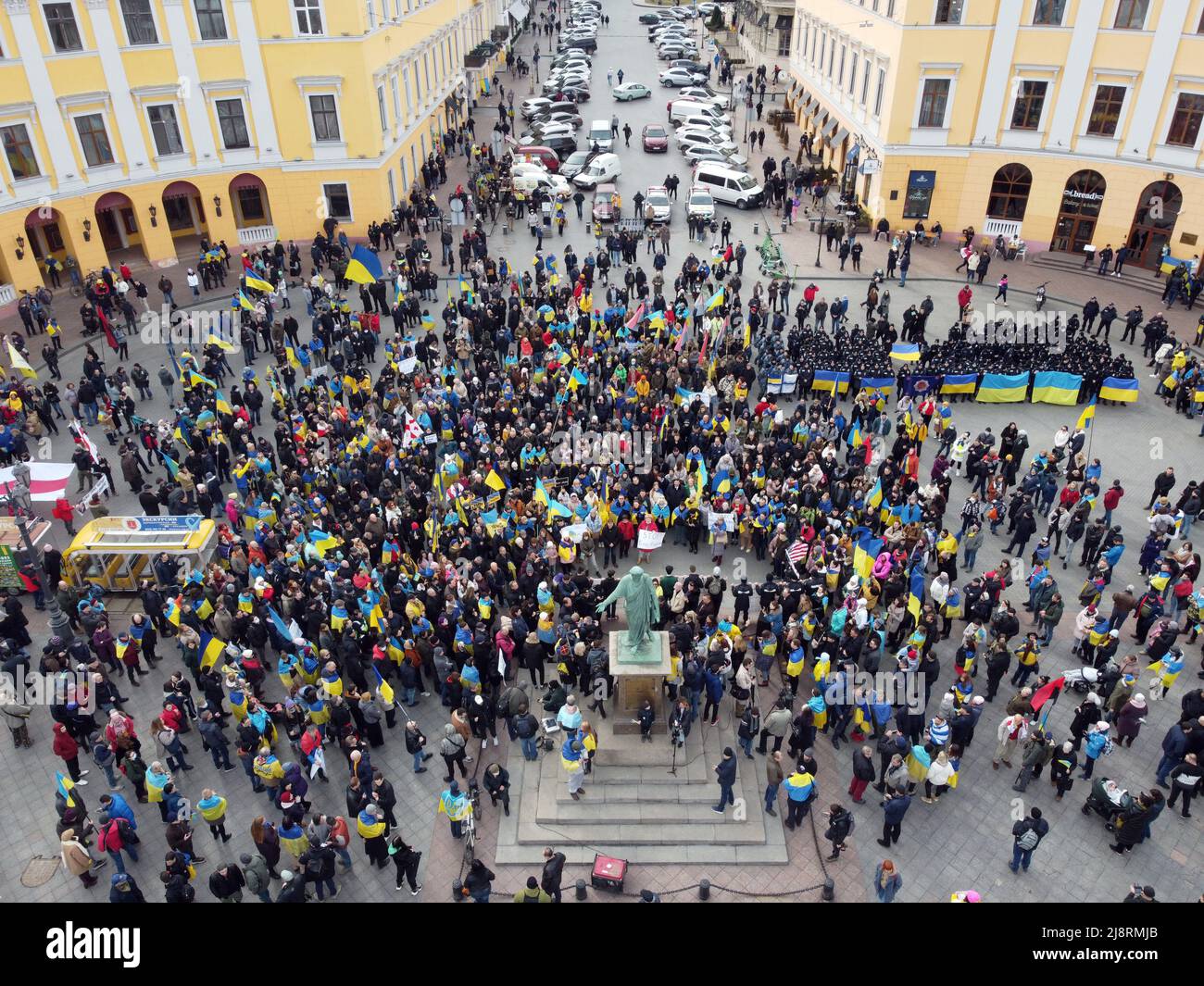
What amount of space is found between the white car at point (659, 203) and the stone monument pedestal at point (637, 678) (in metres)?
29.7

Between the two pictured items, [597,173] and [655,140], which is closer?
[597,173]

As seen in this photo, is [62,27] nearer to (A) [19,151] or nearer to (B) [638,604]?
(A) [19,151]

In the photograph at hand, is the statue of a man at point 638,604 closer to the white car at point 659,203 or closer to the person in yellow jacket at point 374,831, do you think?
the person in yellow jacket at point 374,831

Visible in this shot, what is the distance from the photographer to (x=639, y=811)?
50.5 feet

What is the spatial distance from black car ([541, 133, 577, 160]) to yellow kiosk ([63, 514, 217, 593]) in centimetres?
3908

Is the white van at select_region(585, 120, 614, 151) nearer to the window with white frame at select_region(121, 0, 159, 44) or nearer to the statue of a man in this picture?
the window with white frame at select_region(121, 0, 159, 44)

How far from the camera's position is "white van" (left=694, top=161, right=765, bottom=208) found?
44.5m

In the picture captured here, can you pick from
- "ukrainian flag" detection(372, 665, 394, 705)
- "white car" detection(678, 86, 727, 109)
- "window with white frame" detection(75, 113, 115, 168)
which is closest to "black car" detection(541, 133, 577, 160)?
"white car" detection(678, 86, 727, 109)

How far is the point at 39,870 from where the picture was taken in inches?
579

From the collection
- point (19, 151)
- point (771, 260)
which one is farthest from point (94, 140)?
point (771, 260)

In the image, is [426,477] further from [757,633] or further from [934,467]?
[934,467]

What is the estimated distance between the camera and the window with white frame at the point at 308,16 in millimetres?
37219

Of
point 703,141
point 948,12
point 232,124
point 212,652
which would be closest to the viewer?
point 212,652

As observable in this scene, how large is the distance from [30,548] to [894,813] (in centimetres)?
1809
